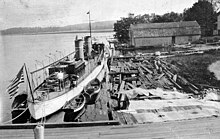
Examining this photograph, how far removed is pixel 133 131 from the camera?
2.10 m

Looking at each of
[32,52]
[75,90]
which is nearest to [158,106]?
[75,90]

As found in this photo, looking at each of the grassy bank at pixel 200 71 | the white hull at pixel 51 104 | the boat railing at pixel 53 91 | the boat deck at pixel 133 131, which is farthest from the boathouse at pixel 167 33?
the boat deck at pixel 133 131

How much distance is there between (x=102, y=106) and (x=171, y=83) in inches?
52.2

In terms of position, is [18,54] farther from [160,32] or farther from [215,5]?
[215,5]

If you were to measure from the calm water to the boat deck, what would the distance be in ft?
A: 3.97

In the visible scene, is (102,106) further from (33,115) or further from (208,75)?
(208,75)

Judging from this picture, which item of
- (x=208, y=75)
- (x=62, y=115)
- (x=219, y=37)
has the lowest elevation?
(x=62, y=115)

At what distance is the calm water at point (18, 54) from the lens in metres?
4.08

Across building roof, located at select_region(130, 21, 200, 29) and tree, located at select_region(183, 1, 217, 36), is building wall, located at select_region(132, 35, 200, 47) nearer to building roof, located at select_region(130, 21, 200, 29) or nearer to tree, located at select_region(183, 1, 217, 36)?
building roof, located at select_region(130, 21, 200, 29)

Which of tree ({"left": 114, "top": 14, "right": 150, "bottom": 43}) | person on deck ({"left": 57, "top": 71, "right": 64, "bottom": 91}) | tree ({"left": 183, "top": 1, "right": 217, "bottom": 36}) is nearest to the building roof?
tree ({"left": 183, "top": 1, "right": 217, "bottom": 36})

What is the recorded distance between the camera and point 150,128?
7.04 feet

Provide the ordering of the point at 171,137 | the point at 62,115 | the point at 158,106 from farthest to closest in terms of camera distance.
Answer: the point at 62,115
the point at 158,106
the point at 171,137

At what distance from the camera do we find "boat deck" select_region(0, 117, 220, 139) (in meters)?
2.03

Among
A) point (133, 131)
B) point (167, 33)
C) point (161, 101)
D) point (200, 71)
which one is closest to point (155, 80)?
point (200, 71)
